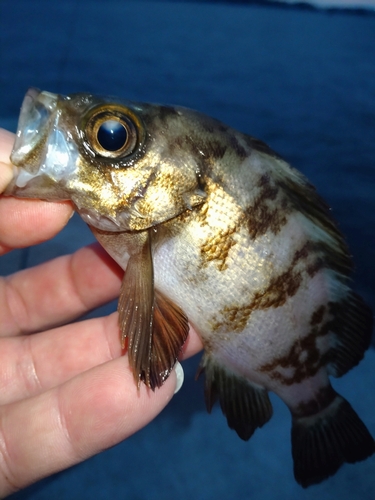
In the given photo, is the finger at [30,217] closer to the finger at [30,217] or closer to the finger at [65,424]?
the finger at [30,217]

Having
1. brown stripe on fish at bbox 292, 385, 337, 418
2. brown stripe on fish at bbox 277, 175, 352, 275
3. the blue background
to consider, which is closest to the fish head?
brown stripe on fish at bbox 277, 175, 352, 275

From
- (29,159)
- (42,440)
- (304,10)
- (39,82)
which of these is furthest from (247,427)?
(304,10)

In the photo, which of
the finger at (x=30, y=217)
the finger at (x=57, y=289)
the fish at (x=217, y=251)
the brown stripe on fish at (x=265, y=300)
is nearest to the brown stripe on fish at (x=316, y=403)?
the fish at (x=217, y=251)

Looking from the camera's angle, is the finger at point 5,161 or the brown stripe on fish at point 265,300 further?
the brown stripe on fish at point 265,300

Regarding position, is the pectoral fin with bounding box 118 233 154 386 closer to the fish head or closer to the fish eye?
the fish head

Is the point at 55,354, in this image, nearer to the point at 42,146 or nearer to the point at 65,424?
the point at 65,424

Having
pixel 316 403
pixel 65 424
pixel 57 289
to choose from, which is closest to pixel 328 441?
pixel 316 403

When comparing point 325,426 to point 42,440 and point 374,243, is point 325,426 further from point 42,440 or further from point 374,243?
point 374,243
